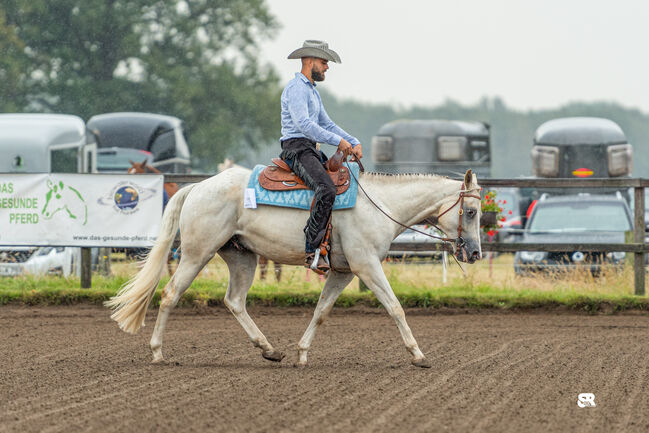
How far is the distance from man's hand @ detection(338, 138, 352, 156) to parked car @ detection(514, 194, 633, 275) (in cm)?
655

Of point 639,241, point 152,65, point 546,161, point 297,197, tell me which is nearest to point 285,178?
point 297,197

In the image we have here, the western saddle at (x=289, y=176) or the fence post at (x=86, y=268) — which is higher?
the western saddle at (x=289, y=176)

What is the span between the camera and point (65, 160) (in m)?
20.4

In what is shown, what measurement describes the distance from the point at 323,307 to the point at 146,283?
1.59 m

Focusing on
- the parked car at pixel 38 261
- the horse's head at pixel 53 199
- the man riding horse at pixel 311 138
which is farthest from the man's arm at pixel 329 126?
the parked car at pixel 38 261

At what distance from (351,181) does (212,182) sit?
126 cm

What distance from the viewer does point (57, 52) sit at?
46.4 meters

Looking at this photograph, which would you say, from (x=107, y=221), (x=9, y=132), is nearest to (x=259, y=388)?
(x=107, y=221)

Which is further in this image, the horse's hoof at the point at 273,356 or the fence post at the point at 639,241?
the fence post at the point at 639,241

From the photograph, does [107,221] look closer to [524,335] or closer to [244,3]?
[524,335]

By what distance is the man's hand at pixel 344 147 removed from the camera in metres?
8.38

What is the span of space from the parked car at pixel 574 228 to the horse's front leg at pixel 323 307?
6.17 meters

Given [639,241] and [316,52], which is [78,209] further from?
[639,241]

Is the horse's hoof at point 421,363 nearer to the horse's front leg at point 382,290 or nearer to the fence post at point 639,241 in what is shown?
the horse's front leg at point 382,290
